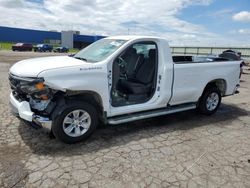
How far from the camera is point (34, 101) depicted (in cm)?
412

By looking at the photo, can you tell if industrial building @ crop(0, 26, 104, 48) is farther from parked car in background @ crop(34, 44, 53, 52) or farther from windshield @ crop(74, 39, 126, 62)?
windshield @ crop(74, 39, 126, 62)

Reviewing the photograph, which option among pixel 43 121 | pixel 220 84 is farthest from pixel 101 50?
pixel 220 84

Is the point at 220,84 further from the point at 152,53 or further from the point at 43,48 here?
the point at 43,48

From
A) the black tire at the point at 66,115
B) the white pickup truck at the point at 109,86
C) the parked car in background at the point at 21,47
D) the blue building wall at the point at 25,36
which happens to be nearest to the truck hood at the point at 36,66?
the white pickup truck at the point at 109,86

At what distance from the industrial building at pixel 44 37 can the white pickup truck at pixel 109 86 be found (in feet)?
224

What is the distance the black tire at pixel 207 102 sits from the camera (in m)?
6.21

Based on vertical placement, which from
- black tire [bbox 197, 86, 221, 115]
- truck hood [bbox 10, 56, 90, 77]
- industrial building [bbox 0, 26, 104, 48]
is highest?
industrial building [bbox 0, 26, 104, 48]

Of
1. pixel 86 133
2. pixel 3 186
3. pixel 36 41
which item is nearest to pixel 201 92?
pixel 86 133

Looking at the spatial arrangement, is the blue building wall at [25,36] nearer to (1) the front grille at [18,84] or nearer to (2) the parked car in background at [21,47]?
(2) the parked car in background at [21,47]

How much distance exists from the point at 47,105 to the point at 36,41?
77901 mm

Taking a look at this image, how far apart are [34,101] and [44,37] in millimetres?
77626

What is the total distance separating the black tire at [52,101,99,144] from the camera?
4.02m

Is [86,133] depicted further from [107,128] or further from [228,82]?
[228,82]

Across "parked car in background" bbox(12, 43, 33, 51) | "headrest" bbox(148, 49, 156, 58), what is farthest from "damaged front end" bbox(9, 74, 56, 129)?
"parked car in background" bbox(12, 43, 33, 51)
